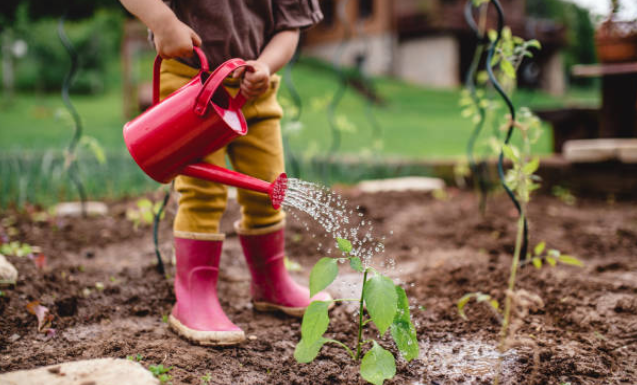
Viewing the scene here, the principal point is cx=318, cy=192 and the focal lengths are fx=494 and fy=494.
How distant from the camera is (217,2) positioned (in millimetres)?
1295

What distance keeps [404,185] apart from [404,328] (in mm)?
2382

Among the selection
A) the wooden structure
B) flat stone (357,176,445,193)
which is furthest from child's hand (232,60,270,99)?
the wooden structure

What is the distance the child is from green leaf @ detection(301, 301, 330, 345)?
13.6 inches

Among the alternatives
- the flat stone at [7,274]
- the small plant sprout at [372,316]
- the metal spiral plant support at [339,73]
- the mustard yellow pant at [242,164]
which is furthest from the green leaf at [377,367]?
the metal spiral plant support at [339,73]

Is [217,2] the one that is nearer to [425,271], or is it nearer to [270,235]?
[270,235]

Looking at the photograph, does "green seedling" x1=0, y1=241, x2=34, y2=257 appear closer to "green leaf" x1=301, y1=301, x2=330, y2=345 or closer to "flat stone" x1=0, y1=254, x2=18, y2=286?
"flat stone" x1=0, y1=254, x2=18, y2=286

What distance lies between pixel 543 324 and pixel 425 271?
0.52 m

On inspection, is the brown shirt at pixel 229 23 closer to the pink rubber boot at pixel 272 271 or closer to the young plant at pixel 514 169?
the pink rubber boot at pixel 272 271

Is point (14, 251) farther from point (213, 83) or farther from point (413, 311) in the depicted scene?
point (413, 311)

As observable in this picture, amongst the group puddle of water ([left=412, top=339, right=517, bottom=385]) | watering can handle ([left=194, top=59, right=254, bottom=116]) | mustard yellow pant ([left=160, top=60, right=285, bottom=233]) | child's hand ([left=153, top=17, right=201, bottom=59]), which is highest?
child's hand ([left=153, top=17, right=201, bottom=59])

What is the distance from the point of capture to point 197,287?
4.42 feet

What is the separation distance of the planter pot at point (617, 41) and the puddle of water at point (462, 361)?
2.72 meters

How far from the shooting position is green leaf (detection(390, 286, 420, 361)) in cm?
101

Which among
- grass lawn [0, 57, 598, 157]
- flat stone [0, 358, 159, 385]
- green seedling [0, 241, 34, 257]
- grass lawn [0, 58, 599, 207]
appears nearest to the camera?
flat stone [0, 358, 159, 385]
